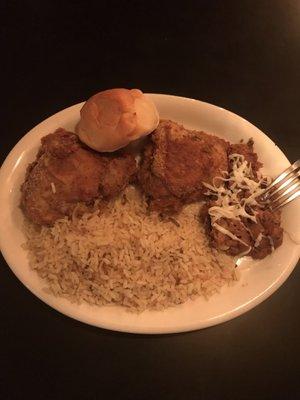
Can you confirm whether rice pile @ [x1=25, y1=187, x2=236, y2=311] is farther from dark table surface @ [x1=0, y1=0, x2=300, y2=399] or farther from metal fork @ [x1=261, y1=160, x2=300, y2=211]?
metal fork @ [x1=261, y1=160, x2=300, y2=211]

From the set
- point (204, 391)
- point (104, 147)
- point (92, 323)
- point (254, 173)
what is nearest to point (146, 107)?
point (104, 147)

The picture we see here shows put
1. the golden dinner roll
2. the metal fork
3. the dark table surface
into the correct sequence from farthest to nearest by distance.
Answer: the metal fork → the dark table surface → the golden dinner roll

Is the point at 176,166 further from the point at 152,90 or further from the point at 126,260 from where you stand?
the point at 152,90

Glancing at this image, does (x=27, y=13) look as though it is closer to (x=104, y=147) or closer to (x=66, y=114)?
(x=66, y=114)

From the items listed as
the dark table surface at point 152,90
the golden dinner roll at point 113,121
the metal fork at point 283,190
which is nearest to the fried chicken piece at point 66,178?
the golden dinner roll at point 113,121

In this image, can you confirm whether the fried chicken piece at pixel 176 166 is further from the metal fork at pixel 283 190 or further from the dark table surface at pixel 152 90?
the dark table surface at pixel 152 90

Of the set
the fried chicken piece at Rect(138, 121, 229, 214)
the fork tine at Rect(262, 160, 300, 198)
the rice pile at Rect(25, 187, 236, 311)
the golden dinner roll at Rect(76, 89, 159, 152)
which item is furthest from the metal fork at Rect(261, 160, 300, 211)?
the golden dinner roll at Rect(76, 89, 159, 152)
